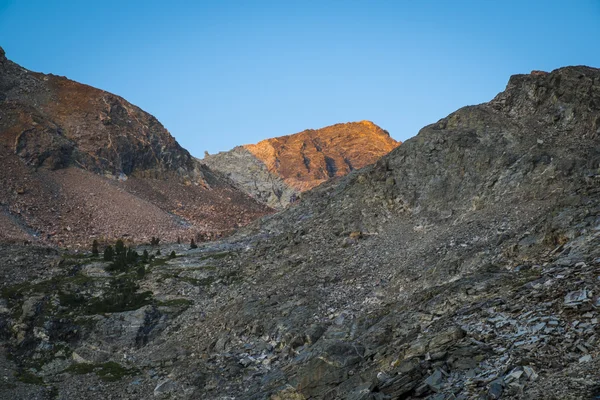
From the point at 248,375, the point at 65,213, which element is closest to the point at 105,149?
the point at 65,213

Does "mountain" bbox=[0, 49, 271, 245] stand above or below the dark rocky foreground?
above

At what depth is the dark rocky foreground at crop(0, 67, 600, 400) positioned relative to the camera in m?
24.1

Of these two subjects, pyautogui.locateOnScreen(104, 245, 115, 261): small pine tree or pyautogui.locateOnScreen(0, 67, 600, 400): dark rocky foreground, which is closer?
pyautogui.locateOnScreen(0, 67, 600, 400): dark rocky foreground

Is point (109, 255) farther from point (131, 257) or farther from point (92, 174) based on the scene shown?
point (92, 174)

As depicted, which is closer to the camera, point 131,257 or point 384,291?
point 384,291

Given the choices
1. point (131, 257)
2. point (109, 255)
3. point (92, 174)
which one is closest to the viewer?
point (131, 257)

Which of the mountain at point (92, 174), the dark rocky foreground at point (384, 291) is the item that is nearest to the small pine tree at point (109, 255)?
the dark rocky foreground at point (384, 291)

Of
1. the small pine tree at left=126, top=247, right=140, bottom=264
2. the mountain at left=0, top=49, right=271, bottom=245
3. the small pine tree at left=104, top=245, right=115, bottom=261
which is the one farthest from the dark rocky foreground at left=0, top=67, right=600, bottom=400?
the mountain at left=0, top=49, right=271, bottom=245

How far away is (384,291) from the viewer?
133 ft

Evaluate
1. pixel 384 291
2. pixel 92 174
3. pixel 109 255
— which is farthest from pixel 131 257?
pixel 92 174

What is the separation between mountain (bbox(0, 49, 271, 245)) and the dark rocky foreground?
24.3 metres

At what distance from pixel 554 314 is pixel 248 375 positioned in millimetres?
18864

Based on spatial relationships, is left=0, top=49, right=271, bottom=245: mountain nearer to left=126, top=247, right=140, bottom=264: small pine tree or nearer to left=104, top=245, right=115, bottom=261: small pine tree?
left=104, top=245, right=115, bottom=261: small pine tree

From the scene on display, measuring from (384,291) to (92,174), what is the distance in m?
83.9
